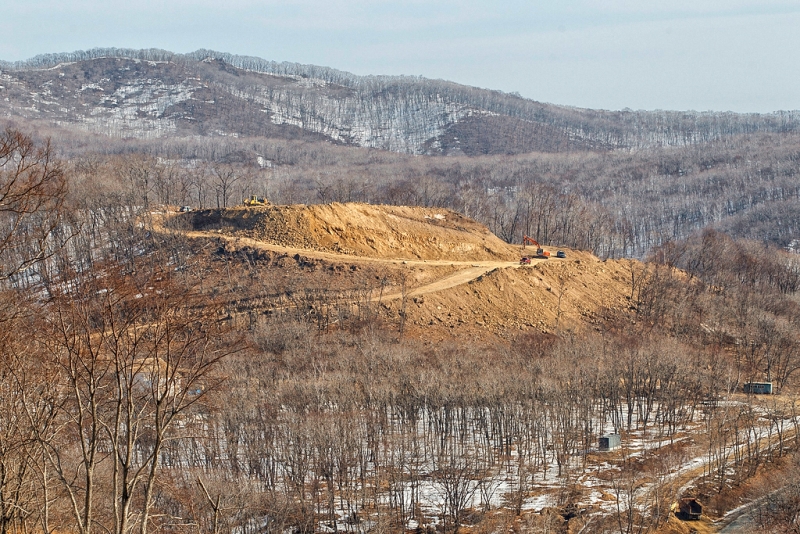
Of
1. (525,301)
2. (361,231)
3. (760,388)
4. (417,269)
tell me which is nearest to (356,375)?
(417,269)

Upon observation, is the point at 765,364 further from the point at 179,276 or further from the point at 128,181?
the point at 128,181

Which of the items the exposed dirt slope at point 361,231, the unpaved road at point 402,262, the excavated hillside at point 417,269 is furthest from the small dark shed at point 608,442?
the exposed dirt slope at point 361,231

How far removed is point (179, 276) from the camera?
5466cm

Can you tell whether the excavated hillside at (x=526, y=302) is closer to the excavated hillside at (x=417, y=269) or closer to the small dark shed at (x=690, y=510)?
the excavated hillside at (x=417, y=269)

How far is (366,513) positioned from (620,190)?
144908 millimetres

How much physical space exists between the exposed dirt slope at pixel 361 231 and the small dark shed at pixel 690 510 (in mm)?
37184

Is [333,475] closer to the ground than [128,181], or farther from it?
closer to the ground

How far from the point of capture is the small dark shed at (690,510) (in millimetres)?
29547

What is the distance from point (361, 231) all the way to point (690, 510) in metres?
40.4

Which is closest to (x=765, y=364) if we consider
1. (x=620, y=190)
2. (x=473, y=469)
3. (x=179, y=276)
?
(x=473, y=469)

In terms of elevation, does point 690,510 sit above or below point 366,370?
below

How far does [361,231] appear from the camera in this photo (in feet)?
214

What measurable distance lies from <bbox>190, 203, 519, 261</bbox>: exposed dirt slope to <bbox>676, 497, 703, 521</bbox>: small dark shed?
37184mm

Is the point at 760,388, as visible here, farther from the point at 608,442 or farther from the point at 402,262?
the point at 402,262
